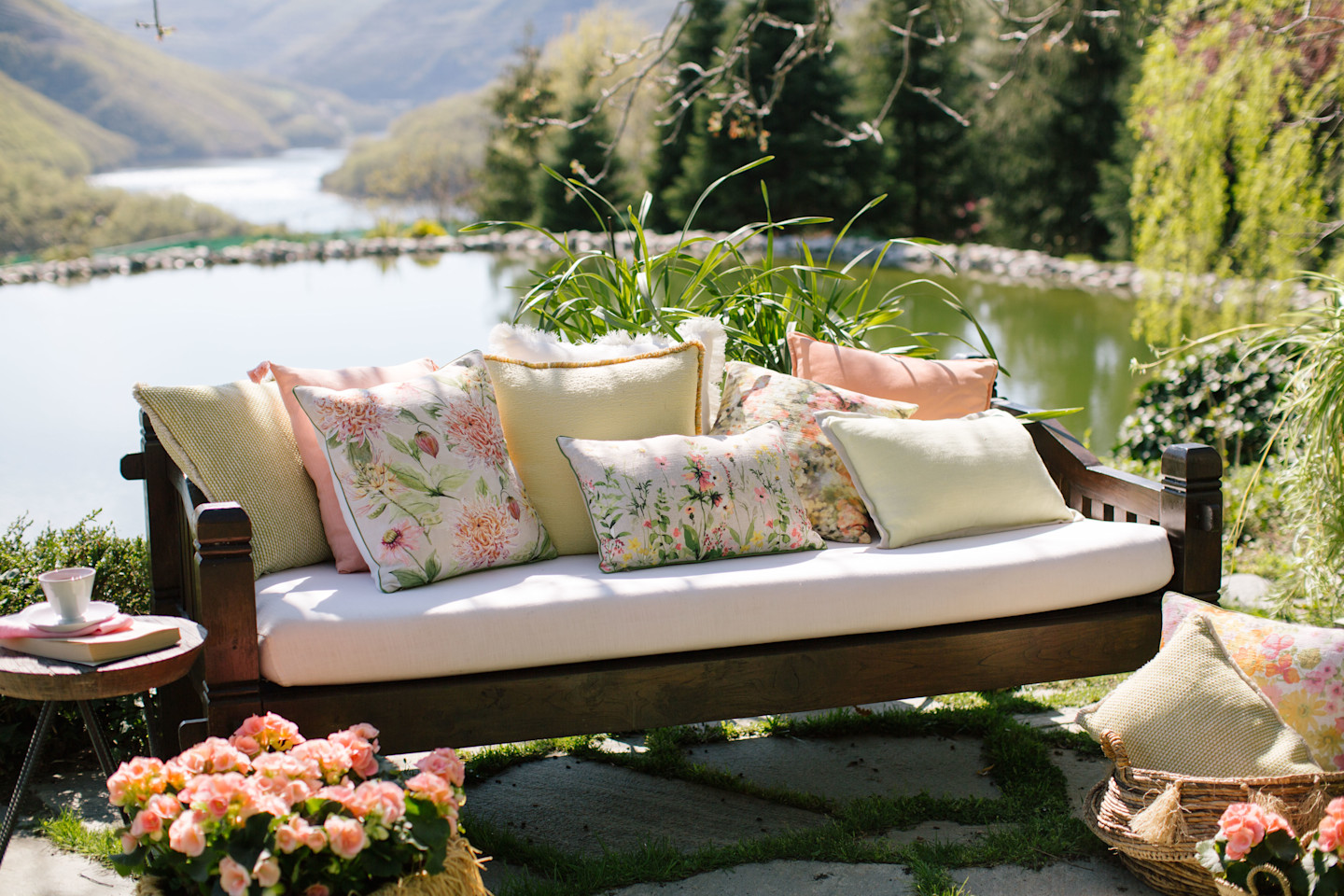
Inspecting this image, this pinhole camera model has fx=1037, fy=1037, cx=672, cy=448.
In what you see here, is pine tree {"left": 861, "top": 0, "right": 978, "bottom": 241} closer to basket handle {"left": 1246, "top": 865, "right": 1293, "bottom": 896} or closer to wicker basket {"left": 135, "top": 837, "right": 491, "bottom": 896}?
basket handle {"left": 1246, "top": 865, "right": 1293, "bottom": 896}

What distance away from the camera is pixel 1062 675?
212 cm

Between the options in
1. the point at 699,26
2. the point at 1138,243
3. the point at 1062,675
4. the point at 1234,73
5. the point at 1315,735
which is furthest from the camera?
the point at 699,26


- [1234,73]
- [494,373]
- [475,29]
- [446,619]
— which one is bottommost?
[446,619]

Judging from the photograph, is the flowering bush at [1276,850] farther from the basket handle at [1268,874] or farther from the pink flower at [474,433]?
the pink flower at [474,433]

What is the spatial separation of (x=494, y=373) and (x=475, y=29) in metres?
39.4

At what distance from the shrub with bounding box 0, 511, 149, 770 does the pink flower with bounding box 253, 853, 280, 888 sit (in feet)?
4.05

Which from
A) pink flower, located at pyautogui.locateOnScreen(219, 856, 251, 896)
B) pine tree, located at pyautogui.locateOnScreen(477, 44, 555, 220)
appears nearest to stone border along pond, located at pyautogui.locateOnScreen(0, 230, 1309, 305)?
pine tree, located at pyautogui.locateOnScreen(477, 44, 555, 220)

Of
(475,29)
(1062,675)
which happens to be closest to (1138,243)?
(1062,675)

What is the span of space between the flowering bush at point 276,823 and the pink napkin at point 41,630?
34 cm

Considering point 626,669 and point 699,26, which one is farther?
point 699,26

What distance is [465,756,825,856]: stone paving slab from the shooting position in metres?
2.00

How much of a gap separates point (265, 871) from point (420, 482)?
0.87 m

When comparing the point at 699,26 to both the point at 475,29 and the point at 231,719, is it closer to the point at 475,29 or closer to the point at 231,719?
the point at 231,719

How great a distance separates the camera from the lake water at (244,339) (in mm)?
6914
